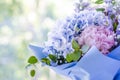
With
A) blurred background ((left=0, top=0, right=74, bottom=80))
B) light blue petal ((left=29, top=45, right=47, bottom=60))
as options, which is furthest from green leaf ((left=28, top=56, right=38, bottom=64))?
blurred background ((left=0, top=0, right=74, bottom=80))

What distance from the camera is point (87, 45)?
780 mm

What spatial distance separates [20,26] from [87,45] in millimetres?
1066

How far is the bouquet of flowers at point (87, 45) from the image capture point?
0.74m

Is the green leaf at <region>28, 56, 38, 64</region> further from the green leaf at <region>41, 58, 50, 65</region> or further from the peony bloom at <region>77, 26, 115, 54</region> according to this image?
the peony bloom at <region>77, 26, 115, 54</region>

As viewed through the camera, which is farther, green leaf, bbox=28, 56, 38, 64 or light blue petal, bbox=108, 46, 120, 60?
green leaf, bbox=28, 56, 38, 64

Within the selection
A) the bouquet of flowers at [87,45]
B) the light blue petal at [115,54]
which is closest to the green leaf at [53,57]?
the bouquet of flowers at [87,45]

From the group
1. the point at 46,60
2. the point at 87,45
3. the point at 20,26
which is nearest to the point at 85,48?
the point at 87,45

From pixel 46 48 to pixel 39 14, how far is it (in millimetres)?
1002

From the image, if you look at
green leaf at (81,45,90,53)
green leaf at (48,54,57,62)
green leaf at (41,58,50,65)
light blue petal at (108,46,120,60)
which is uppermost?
green leaf at (81,45,90,53)

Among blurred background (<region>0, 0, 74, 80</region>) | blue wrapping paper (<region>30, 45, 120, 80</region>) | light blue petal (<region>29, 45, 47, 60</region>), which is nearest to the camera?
blue wrapping paper (<region>30, 45, 120, 80</region>)

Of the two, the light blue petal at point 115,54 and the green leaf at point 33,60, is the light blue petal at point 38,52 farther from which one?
the light blue petal at point 115,54

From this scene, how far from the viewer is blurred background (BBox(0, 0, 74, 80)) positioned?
179cm

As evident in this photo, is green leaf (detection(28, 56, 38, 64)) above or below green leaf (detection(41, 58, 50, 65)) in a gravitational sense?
below

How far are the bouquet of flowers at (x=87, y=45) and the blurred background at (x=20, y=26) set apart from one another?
956 mm
